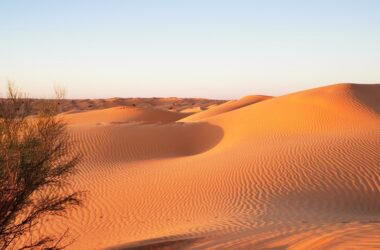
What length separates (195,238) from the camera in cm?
894

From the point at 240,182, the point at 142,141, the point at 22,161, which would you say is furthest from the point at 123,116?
the point at 22,161

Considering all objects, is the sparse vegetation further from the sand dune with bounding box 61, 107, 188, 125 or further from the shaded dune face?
the sand dune with bounding box 61, 107, 188, 125

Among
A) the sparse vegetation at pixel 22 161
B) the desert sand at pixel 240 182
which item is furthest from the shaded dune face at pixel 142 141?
the sparse vegetation at pixel 22 161

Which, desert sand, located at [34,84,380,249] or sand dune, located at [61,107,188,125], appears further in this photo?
sand dune, located at [61,107,188,125]

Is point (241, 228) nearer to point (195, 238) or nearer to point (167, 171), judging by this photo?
point (195, 238)

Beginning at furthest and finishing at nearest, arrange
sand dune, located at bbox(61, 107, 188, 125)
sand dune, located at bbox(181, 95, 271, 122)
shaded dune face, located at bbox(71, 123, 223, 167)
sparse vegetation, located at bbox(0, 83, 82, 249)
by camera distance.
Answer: sand dune, located at bbox(181, 95, 271, 122) → sand dune, located at bbox(61, 107, 188, 125) → shaded dune face, located at bbox(71, 123, 223, 167) → sparse vegetation, located at bbox(0, 83, 82, 249)

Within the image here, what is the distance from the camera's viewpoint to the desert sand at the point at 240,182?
30.0 feet

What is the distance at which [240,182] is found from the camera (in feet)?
47.7

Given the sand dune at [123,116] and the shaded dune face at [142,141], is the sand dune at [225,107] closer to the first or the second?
the sand dune at [123,116]

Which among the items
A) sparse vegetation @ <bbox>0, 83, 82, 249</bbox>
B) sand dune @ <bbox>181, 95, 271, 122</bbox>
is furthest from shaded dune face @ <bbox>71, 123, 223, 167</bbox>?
sand dune @ <bbox>181, 95, 271, 122</bbox>

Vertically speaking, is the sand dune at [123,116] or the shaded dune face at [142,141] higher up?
the sand dune at [123,116]

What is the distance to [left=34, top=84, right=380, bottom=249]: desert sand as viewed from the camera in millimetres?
9148

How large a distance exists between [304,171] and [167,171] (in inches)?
215

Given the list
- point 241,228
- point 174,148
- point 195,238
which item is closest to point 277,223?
point 241,228
